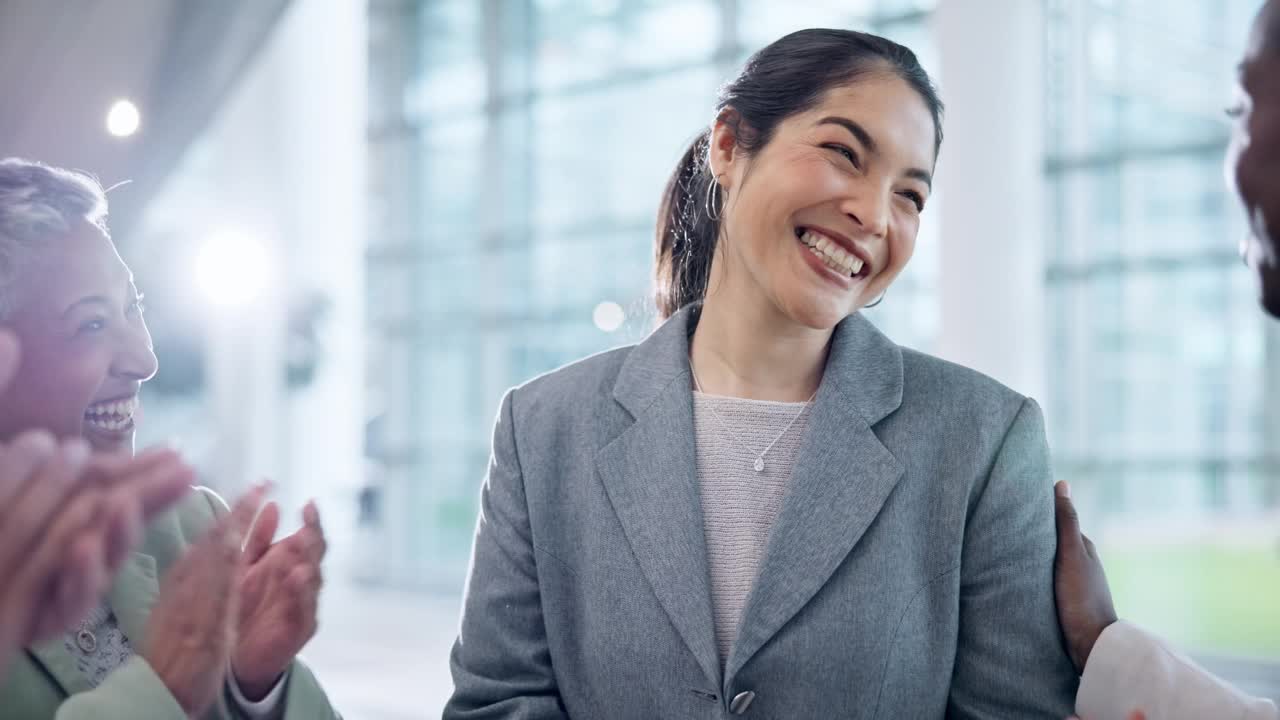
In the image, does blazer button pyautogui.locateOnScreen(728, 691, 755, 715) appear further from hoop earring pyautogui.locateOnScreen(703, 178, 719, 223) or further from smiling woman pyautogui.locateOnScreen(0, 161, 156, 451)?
smiling woman pyautogui.locateOnScreen(0, 161, 156, 451)

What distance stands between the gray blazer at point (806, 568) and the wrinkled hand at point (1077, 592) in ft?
0.05

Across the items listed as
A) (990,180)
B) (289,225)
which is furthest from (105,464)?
(990,180)

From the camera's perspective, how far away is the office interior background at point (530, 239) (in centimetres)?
117

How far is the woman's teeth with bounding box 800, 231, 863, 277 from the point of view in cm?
160

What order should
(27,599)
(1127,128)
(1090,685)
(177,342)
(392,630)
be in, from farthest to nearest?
(392,630), (1127,128), (1090,685), (177,342), (27,599)

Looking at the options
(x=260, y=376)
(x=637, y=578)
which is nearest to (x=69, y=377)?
(x=637, y=578)

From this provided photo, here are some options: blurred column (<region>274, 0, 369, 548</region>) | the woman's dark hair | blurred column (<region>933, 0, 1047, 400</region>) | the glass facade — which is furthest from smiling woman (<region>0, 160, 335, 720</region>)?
the glass facade

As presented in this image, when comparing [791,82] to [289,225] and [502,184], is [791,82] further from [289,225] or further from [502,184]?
[502,184]

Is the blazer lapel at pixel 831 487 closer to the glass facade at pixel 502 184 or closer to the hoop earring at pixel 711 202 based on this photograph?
the hoop earring at pixel 711 202

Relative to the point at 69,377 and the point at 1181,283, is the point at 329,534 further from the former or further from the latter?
the point at 1181,283

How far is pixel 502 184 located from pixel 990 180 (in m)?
6.01

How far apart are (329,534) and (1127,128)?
736 cm

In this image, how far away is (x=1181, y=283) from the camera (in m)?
7.51

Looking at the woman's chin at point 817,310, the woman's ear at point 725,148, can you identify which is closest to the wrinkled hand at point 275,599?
the woman's chin at point 817,310
